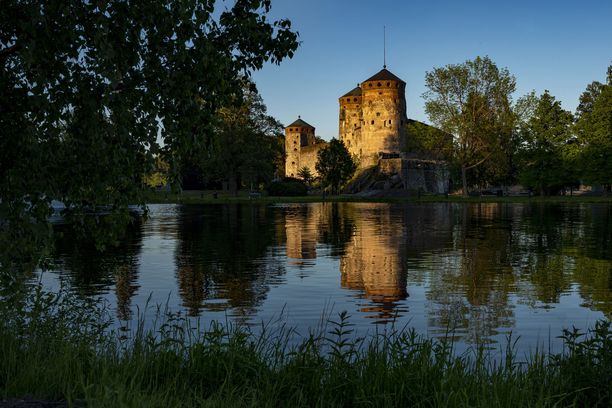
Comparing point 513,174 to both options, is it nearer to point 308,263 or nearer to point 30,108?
point 308,263

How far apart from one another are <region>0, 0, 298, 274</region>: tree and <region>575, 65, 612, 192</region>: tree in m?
72.6

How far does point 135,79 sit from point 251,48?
1.51 meters

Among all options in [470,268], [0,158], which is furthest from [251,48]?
[470,268]

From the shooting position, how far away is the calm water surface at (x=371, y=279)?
34.9 ft

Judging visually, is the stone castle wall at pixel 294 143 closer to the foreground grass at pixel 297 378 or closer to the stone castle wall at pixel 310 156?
the stone castle wall at pixel 310 156

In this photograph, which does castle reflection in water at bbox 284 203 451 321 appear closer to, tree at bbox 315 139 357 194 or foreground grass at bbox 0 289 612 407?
foreground grass at bbox 0 289 612 407

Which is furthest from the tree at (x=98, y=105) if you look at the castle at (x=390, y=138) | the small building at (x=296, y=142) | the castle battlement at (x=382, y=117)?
the small building at (x=296, y=142)

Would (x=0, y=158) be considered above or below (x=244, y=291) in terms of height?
above

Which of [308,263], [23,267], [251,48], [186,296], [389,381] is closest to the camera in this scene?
[389,381]

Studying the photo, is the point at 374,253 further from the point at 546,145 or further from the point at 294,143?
the point at 294,143

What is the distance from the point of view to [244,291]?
1329 cm

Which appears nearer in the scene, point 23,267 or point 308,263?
point 23,267

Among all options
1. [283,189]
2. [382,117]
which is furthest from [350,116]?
[283,189]

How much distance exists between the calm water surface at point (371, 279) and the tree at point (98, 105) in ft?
6.00
